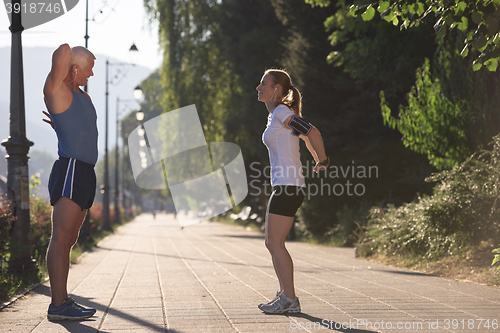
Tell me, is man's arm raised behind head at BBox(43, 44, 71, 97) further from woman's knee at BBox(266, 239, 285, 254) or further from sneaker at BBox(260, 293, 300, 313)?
sneaker at BBox(260, 293, 300, 313)

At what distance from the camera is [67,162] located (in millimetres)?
4840

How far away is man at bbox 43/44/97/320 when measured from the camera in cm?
478

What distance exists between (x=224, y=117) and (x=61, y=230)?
24.4 meters

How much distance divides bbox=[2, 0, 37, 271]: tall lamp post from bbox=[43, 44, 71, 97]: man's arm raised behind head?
410 cm

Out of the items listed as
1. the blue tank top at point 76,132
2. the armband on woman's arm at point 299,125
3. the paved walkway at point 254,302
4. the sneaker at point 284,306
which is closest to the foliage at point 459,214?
the paved walkway at point 254,302

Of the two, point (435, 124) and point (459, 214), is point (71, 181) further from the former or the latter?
point (435, 124)

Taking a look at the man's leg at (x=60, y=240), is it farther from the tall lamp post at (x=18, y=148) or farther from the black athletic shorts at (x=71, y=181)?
the tall lamp post at (x=18, y=148)

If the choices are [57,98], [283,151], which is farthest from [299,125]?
[57,98]

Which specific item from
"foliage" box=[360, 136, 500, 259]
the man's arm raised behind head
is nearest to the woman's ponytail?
the man's arm raised behind head

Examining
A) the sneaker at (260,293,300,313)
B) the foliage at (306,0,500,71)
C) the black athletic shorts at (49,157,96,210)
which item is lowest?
the sneaker at (260,293,300,313)

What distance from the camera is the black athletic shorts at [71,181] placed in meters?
4.80

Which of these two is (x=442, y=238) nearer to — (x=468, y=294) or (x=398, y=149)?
(x=468, y=294)

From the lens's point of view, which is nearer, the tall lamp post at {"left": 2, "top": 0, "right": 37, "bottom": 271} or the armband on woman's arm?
the armband on woman's arm

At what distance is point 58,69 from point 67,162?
30.0 inches
